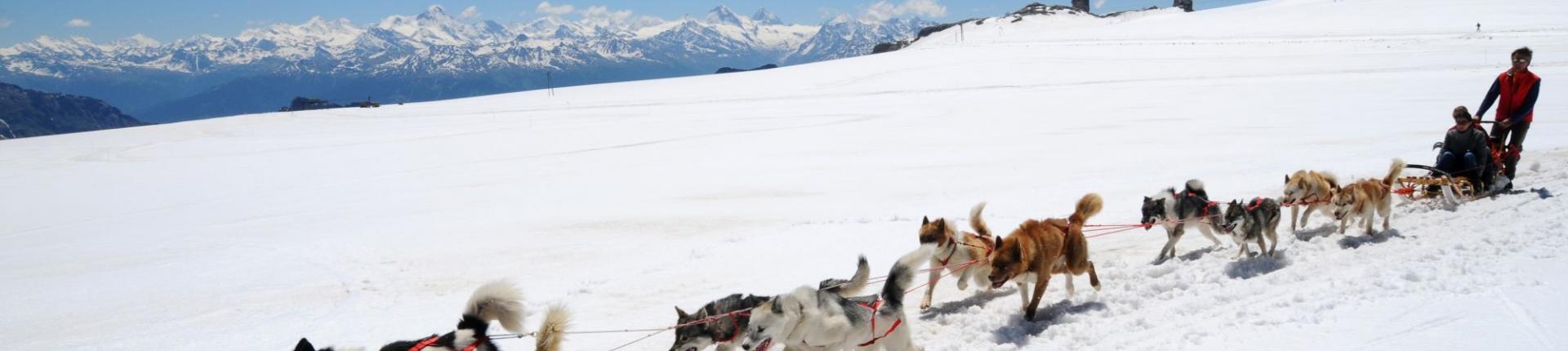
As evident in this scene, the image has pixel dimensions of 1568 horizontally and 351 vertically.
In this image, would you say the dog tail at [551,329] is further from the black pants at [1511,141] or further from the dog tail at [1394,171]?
the black pants at [1511,141]

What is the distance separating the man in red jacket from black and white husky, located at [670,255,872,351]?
9.46 m

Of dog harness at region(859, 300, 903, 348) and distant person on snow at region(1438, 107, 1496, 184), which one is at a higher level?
distant person on snow at region(1438, 107, 1496, 184)

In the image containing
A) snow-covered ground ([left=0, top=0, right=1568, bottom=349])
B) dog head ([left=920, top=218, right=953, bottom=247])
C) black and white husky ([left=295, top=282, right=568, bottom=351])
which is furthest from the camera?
dog head ([left=920, top=218, right=953, bottom=247])

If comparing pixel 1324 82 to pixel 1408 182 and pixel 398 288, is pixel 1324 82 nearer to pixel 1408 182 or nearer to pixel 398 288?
pixel 1408 182

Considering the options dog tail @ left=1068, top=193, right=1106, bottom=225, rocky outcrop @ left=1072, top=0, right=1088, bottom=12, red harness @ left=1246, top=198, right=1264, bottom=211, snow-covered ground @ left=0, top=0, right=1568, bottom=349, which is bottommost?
snow-covered ground @ left=0, top=0, right=1568, bottom=349

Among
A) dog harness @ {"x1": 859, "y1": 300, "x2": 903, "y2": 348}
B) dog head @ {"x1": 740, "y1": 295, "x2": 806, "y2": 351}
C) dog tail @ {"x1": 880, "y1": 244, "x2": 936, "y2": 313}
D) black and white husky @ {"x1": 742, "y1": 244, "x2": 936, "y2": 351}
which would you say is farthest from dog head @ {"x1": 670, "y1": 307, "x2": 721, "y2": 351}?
dog tail @ {"x1": 880, "y1": 244, "x2": 936, "y2": 313}

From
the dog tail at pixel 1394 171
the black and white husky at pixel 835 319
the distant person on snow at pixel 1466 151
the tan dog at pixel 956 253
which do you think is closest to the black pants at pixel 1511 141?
the distant person on snow at pixel 1466 151

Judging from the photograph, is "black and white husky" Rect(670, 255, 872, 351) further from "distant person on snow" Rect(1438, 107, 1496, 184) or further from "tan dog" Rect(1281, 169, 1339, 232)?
"distant person on snow" Rect(1438, 107, 1496, 184)

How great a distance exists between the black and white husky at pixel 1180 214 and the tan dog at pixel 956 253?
6.25ft

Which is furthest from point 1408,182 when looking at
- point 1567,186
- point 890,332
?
point 890,332

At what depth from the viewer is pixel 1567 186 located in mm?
9945

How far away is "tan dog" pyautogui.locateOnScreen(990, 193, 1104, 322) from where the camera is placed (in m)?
5.92

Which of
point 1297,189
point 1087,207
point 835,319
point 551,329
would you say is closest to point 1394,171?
point 1297,189

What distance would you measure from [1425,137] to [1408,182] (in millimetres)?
9365
